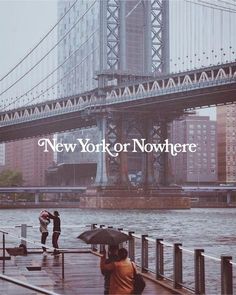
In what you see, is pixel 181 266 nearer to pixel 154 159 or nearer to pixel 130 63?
pixel 154 159

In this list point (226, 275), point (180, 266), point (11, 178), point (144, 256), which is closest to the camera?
point (226, 275)

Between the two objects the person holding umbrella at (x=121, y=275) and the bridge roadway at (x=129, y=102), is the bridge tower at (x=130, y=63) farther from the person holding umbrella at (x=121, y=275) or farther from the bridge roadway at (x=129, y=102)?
the person holding umbrella at (x=121, y=275)

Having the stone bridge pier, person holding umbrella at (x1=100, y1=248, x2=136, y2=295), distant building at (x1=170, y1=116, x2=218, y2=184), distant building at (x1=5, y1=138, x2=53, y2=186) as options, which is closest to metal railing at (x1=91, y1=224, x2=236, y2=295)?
person holding umbrella at (x1=100, y1=248, x2=136, y2=295)

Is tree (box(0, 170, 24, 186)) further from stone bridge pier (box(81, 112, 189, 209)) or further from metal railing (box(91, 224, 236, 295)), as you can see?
metal railing (box(91, 224, 236, 295))

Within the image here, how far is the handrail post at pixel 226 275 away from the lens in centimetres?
1275

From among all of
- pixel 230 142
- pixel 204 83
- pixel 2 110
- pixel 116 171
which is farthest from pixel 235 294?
pixel 230 142

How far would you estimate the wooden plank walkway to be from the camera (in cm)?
1483

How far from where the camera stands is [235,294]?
607 inches

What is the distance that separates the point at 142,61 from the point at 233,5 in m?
15.9

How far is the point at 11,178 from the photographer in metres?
165

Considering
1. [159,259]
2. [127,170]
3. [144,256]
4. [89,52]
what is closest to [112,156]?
[127,170]

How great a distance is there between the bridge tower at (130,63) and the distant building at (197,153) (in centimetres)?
3200

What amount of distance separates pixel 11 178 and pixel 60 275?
148623 millimetres

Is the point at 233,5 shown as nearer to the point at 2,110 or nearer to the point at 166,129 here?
the point at 166,129
